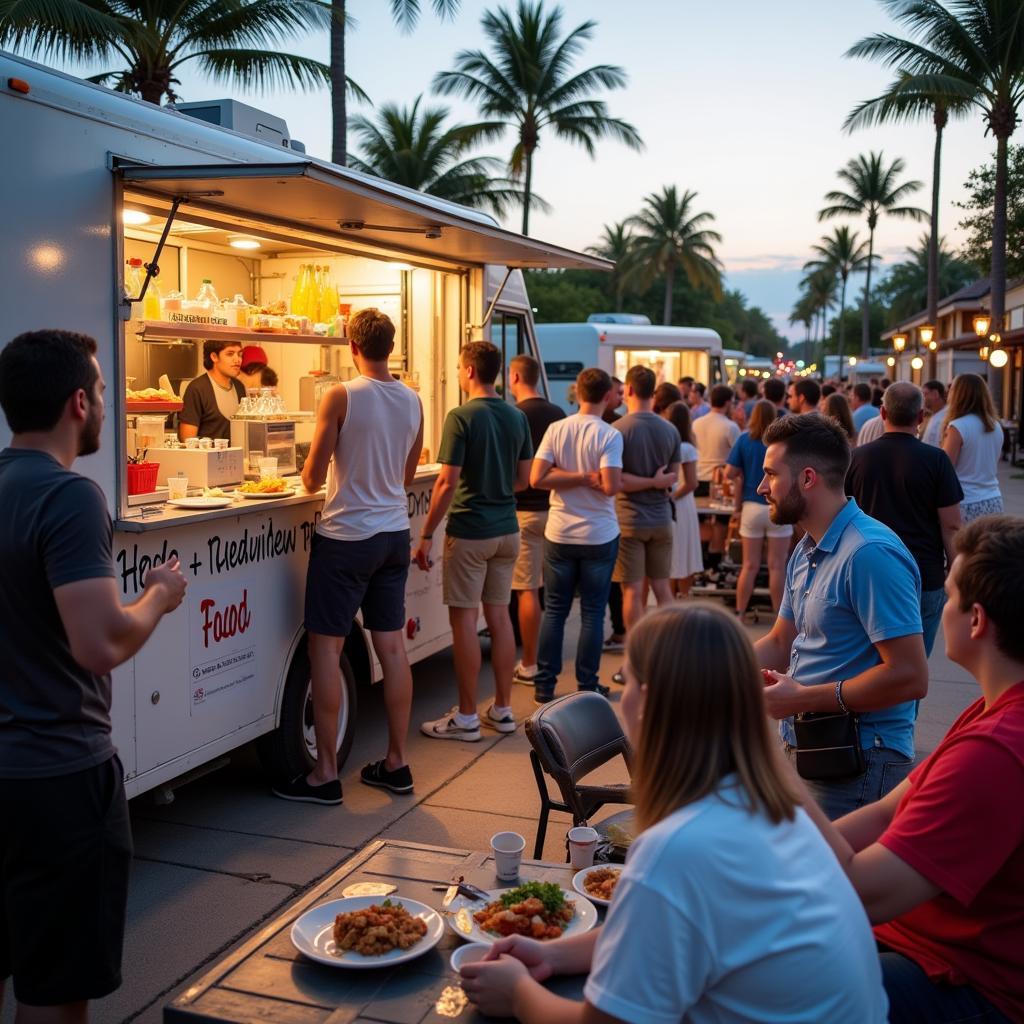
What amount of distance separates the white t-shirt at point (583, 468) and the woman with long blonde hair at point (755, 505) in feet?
6.25

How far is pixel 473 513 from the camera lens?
620 centimetres

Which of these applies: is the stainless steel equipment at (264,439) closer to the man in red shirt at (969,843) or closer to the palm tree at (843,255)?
the man in red shirt at (969,843)

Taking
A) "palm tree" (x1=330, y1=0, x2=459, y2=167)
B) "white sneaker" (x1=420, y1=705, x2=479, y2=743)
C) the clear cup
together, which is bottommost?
"white sneaker" (x1=420, y1=705, x2=479, y2=743)

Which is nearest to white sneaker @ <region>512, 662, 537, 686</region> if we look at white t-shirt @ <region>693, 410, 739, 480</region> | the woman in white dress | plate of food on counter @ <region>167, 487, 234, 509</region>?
the woman in white dress

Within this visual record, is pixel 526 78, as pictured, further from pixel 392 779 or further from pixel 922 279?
pixel 922 279

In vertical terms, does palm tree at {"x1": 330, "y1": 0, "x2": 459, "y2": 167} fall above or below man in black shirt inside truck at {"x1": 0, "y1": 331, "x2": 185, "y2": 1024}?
above

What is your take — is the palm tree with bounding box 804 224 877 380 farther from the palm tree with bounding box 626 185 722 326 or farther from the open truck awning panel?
the open truck awning panel

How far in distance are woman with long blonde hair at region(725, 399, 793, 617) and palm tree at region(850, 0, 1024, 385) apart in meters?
18.8

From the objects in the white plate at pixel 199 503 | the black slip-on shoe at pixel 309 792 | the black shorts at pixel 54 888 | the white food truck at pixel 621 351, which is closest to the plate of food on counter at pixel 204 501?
the white plate at pixel 199 503

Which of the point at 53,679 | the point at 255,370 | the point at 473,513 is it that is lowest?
the point at 53,679

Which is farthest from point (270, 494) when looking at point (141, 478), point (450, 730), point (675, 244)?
point (675, 244)

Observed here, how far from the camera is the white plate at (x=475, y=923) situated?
2.39 meters

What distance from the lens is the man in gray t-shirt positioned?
24.5 ft

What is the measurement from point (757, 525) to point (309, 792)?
4.44 metres
